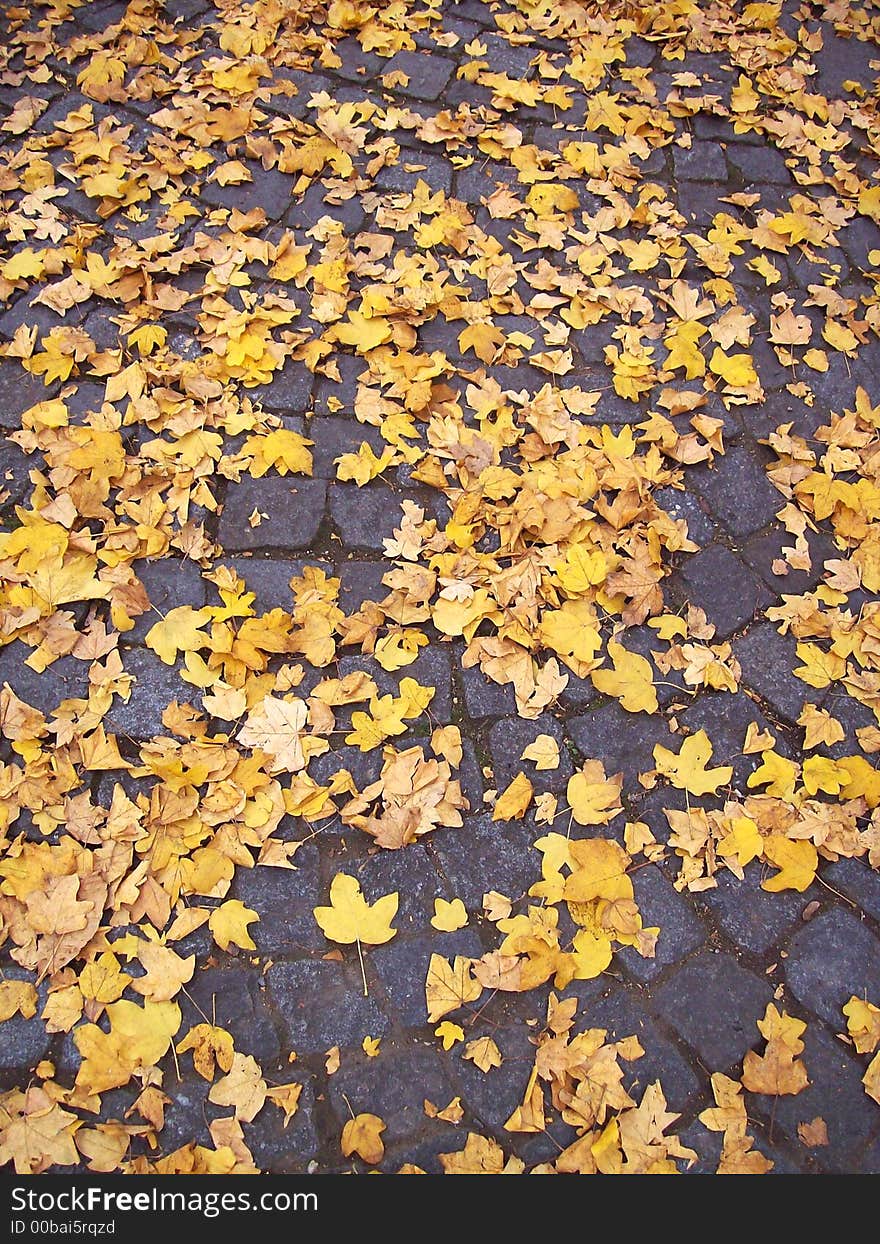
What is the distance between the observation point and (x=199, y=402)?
3.31 metres

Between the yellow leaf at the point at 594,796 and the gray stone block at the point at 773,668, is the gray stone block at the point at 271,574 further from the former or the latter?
the gray stone block at the point at 773,668

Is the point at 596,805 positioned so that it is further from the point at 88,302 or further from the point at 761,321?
the point at 88,302

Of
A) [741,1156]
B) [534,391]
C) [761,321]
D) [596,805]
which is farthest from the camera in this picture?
[761,321]

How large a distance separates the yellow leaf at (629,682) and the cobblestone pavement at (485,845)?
0.04 m

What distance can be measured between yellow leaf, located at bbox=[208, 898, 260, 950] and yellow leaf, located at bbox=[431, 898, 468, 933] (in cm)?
46

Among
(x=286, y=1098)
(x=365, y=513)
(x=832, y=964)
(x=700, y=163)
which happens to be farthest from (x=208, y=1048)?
(x=700, y=163)

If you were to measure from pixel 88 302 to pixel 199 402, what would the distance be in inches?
28.9

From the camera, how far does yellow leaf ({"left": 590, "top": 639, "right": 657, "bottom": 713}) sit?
2.73 m

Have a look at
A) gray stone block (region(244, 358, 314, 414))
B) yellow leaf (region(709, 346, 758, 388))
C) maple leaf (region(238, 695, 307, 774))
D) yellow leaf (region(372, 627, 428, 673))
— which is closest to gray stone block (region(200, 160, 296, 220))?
gray stone block (region(244, 358, 314, 414))

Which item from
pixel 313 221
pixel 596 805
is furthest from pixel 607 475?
pixel 313 221

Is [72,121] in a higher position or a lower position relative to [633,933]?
higher

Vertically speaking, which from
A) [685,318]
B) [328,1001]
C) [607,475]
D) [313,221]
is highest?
[313,221]

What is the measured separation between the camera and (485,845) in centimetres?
250

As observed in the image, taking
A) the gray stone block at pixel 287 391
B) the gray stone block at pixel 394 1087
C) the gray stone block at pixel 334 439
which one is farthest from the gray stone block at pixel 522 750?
the gray stone block at pixel 287 391
